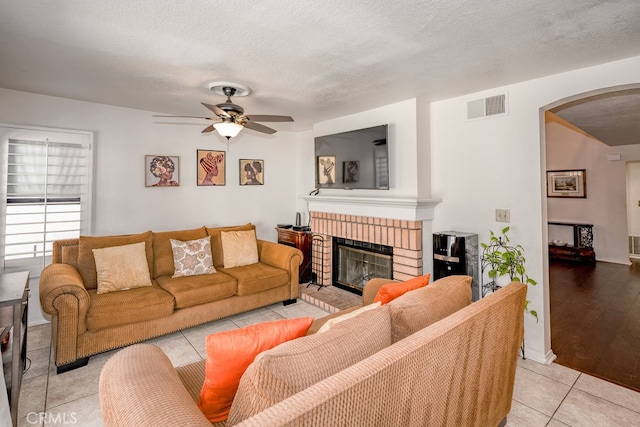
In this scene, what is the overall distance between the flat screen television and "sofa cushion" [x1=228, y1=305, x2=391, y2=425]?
8.59 ft

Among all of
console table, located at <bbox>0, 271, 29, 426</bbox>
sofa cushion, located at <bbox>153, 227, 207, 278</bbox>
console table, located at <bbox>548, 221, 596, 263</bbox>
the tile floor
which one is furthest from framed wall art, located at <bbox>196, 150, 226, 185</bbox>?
console table, located at <bbox>548, 221, 596, 263</bbox>

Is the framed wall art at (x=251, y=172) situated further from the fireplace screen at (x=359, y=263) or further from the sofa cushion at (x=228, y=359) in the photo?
the sofa cushion at (x=228, y=359)

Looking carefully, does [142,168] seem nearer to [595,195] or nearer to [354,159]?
[354,159]

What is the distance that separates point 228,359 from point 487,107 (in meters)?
3.15

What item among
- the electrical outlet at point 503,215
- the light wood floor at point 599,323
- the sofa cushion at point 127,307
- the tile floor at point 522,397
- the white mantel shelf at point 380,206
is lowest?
the tile floor at point 522,397

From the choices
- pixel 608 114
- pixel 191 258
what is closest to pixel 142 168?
pixel 191 258

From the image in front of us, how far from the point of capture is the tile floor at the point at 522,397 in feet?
6.55

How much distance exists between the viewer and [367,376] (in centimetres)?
93

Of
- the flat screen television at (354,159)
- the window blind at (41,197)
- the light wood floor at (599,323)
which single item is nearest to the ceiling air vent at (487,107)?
the flat screen television at (354,159)

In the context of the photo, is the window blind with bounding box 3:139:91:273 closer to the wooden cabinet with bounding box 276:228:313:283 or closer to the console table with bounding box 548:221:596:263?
the wooden cabinet with bounding box 276:228:313:283

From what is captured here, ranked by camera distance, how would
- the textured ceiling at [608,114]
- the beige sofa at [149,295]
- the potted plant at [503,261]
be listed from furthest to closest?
the textured ceiling at [608,114]
the potted plant at [503,261]
the beige sofa at [149,295]

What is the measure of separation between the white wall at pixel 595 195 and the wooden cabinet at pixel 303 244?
18.9 ft

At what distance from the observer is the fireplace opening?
12.9 feet

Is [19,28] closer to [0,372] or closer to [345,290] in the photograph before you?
[0,372]
